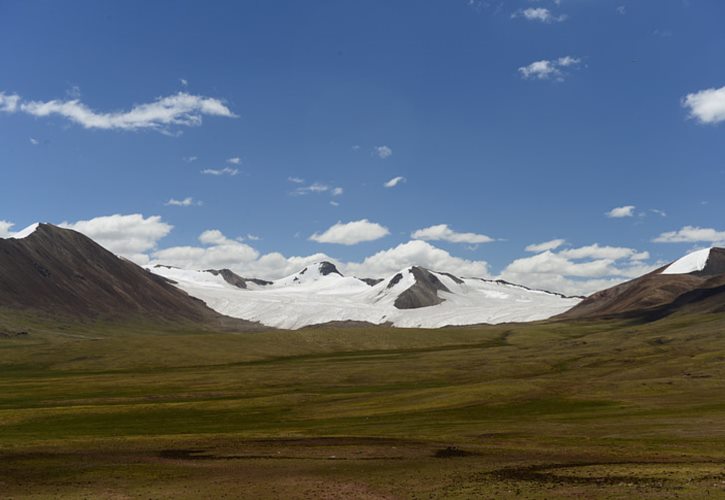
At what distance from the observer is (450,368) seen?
182 metres

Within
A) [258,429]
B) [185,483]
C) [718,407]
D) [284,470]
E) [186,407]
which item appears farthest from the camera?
[186,407]

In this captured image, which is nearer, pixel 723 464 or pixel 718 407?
pixel 723 464

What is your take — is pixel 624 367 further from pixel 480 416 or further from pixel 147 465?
pixel 147 465

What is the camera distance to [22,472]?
5472 cm

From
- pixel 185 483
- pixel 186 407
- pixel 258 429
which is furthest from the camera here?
pixel 186 407

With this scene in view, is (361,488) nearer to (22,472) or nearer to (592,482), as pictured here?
(592,482)

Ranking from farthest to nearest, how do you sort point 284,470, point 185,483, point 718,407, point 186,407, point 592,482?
point 186,407
point 718,407
point 284,470
point 185,483
point 592,482

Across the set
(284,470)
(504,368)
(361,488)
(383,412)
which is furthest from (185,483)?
A: (504,368)

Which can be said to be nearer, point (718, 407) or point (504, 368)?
point (718, 407)

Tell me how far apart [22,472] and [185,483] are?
1453 cm

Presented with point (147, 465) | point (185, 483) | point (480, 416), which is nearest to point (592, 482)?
point (185, 483)

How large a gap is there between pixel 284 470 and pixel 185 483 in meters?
7.82

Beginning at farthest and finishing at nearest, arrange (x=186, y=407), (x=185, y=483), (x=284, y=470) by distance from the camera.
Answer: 1. (x=186, y=407)
2. (x=284, y=470)
3. (x=185, y=483)

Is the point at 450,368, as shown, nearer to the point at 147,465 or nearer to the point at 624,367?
the point at 624,367
